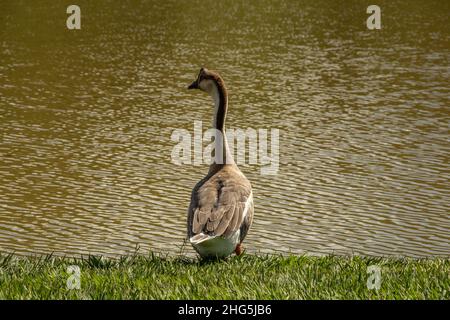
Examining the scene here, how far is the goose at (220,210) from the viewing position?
967cm

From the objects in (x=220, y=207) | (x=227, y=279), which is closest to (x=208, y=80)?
(x=220, y=207)

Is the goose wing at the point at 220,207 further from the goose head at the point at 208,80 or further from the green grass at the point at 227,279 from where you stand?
the goose head at the point at 208,80

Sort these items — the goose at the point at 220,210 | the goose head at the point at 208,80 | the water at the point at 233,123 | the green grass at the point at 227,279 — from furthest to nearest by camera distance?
1. the water at the point at 233,123
2. the goose head at the point at 208,80
3. the goose at the point at 220,210
4. the green grass at the point at 227,279

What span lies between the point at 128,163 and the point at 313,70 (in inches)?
410

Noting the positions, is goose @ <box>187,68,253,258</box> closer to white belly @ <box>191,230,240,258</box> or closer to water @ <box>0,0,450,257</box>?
white belly @ <box>191,230,240,258</box>

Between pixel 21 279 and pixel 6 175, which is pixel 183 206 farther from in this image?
pixel 21 279

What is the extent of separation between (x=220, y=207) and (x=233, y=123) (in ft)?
37.4

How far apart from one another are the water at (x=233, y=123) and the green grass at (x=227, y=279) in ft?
9.81

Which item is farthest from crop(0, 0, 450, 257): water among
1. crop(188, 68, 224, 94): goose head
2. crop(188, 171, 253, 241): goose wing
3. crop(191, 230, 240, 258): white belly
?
crop(191, 230, 240, 258): white belly

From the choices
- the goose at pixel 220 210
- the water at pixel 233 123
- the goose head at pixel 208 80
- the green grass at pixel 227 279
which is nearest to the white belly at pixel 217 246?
the goose at pixel 220 210

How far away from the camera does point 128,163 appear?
18250mm

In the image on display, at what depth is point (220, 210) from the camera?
388 inches

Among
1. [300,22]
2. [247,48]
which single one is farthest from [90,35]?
[300,22]
